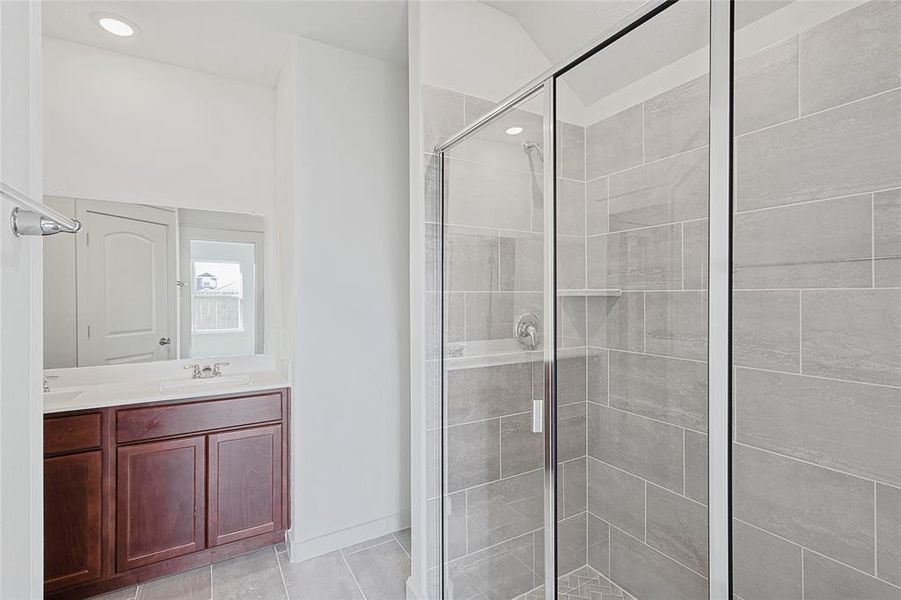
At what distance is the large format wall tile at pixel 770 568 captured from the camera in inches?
47.9

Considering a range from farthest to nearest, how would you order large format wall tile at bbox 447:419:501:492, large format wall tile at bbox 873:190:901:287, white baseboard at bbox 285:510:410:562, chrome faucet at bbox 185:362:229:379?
chrome faucet at bbox 185:362:229:379 → white baseboard at bbox 285:510:410:562 → large format wall tile at bbox 447:419:501:492 → large format wall tile at bbox 873:190:901:287

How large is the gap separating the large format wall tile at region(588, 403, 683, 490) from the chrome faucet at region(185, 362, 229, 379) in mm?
2083

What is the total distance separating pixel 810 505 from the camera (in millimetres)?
1279

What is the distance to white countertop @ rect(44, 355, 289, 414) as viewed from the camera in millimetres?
1975

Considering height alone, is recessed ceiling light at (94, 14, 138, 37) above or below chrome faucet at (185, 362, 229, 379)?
above

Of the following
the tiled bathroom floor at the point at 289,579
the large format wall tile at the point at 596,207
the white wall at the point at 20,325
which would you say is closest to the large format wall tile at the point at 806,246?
the large format wall tile at the point at 596,207

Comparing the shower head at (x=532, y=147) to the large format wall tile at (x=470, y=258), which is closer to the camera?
the shower head at (x=532, y=147)

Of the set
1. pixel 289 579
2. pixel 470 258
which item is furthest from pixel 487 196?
pixel 289 579

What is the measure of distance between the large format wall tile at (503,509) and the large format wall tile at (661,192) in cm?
87

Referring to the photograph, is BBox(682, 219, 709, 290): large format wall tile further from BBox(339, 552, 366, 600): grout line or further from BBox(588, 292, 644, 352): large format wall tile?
BBox(339, 552, 366, 600): grout line

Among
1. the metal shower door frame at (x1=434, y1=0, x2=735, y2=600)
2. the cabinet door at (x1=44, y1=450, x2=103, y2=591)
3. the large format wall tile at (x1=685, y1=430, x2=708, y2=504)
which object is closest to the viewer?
the metal shower door frame at (x1=434, y1=0, x2=735, y2=600)

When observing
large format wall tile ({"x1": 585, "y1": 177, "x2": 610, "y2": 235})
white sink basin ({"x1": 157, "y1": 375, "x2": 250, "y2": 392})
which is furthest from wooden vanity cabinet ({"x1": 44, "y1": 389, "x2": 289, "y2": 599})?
large format wall tile ({"x1": 585, "y1": 177, "x2": 610, "y2": 235})

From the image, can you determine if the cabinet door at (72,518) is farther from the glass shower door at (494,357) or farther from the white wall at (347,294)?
the glass shower door at (494,357)

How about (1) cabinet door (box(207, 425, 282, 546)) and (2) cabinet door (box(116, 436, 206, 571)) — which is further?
(1) cabinet door (box(207, 425, 282, 546))
